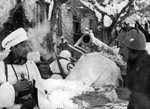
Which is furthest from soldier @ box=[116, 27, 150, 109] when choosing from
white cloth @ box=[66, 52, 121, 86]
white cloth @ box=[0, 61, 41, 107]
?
white cloth @ box=[66, 52, 121, 86]

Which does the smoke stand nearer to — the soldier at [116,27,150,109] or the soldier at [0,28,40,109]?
the soldier at [0,28,40,109]

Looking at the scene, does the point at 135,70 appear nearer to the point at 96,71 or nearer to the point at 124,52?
the point at 124,52

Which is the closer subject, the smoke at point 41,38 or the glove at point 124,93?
the glove at point 124,93

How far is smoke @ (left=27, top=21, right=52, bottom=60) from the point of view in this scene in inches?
784

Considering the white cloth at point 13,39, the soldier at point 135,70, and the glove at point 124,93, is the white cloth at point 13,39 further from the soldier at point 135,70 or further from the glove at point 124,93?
the glove at point 124,93

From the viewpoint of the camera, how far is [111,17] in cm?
2141

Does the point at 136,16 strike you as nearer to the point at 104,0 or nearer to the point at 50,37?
the point at 104,0

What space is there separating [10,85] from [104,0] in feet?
67.9

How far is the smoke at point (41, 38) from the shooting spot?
65.3ft

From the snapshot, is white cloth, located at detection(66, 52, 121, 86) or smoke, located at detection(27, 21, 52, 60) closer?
white cloth, located at detection(66, 52, 121, 86)

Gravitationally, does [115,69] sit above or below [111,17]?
below

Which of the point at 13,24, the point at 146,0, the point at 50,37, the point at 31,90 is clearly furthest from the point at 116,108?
the point at 146,0

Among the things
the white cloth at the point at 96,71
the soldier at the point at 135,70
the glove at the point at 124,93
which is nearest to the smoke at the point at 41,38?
the white cloth at the point at 96,71

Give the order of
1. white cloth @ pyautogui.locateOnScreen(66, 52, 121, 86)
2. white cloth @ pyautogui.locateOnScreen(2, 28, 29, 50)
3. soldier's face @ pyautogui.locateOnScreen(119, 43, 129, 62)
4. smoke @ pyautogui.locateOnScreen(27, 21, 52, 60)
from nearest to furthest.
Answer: soldier's face @ pyautogui.locateOnScreen(119, 43, 129, 62) → white cloth @ pyautogui.locateOnScreen(2, 28, 29, 50) → white cloth @ pyautogui.locateOnScreen(66, 52, 121, 86) → smoke @ pyautogui.locateOnScreen(27, 21, 52, 60)
